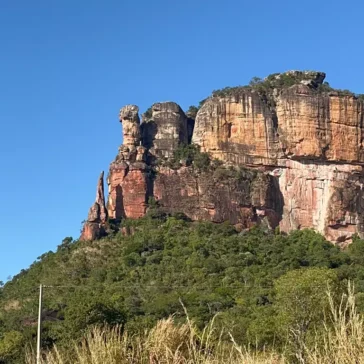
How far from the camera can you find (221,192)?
217 feet

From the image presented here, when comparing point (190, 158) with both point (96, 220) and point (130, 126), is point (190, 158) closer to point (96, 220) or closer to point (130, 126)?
point (130, 126)

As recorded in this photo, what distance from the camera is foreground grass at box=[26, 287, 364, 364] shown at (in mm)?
6609

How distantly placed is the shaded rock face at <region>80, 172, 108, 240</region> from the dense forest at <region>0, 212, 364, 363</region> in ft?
2.58

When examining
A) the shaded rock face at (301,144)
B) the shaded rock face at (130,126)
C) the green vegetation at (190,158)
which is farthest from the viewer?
the shaded rock face at (130,126)

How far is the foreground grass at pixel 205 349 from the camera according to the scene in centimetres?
661

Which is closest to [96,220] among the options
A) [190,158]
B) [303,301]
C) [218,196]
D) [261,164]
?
[190,158]

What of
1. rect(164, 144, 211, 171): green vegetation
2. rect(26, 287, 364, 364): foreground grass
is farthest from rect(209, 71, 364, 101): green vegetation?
rect(26, 287, 364, 364): foreground grass

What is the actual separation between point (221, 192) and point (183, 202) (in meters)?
3.75

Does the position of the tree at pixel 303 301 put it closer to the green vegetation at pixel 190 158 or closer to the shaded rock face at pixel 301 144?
the shaded rock face at pixel 301 144

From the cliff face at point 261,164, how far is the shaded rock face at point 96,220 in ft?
4.56

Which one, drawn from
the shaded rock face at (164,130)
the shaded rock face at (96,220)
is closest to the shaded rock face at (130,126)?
the shaded rock face at (164,130)

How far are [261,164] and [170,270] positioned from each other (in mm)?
16518

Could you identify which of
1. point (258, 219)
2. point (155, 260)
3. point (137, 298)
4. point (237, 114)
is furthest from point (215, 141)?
point (137, 298)

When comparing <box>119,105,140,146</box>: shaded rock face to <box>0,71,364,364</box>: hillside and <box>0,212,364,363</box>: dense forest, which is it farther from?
<box>0,212,364,363</box>: dense forest
